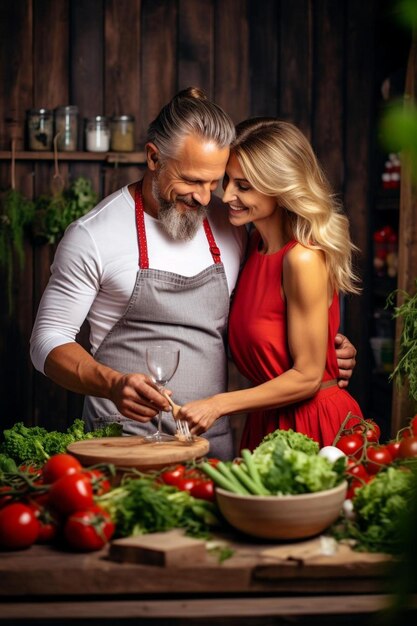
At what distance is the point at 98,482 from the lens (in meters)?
1.56

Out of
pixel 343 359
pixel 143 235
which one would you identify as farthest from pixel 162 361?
pixel 343 359

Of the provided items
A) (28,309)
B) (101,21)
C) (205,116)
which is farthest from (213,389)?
(101,21)

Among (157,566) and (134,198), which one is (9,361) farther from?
(157,566)

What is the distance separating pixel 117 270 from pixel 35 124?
201cm

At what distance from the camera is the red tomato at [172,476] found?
1691 mm

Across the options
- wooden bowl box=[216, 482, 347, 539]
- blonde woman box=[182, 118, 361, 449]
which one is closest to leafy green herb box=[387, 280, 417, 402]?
blonde woman box=[182, 118, 361, 449]

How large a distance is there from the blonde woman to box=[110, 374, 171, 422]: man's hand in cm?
34

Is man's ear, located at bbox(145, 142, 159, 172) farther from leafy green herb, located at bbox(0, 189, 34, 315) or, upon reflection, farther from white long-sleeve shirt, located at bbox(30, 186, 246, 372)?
leafy green herb, located at bbox(0, 189, 34, 315)

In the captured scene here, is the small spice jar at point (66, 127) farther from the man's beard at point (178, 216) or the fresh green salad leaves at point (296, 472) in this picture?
the fresh green salad leaves at point (296, 472)

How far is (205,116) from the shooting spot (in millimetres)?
2408

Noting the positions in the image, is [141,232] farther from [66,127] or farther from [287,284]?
[66,127]

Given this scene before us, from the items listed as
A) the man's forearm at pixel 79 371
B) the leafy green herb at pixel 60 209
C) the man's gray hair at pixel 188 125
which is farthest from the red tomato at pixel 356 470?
the leafy green herb at pixel 60 209

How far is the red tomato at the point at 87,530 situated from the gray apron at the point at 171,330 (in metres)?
1.09

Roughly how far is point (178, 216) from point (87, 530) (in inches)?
49.0
